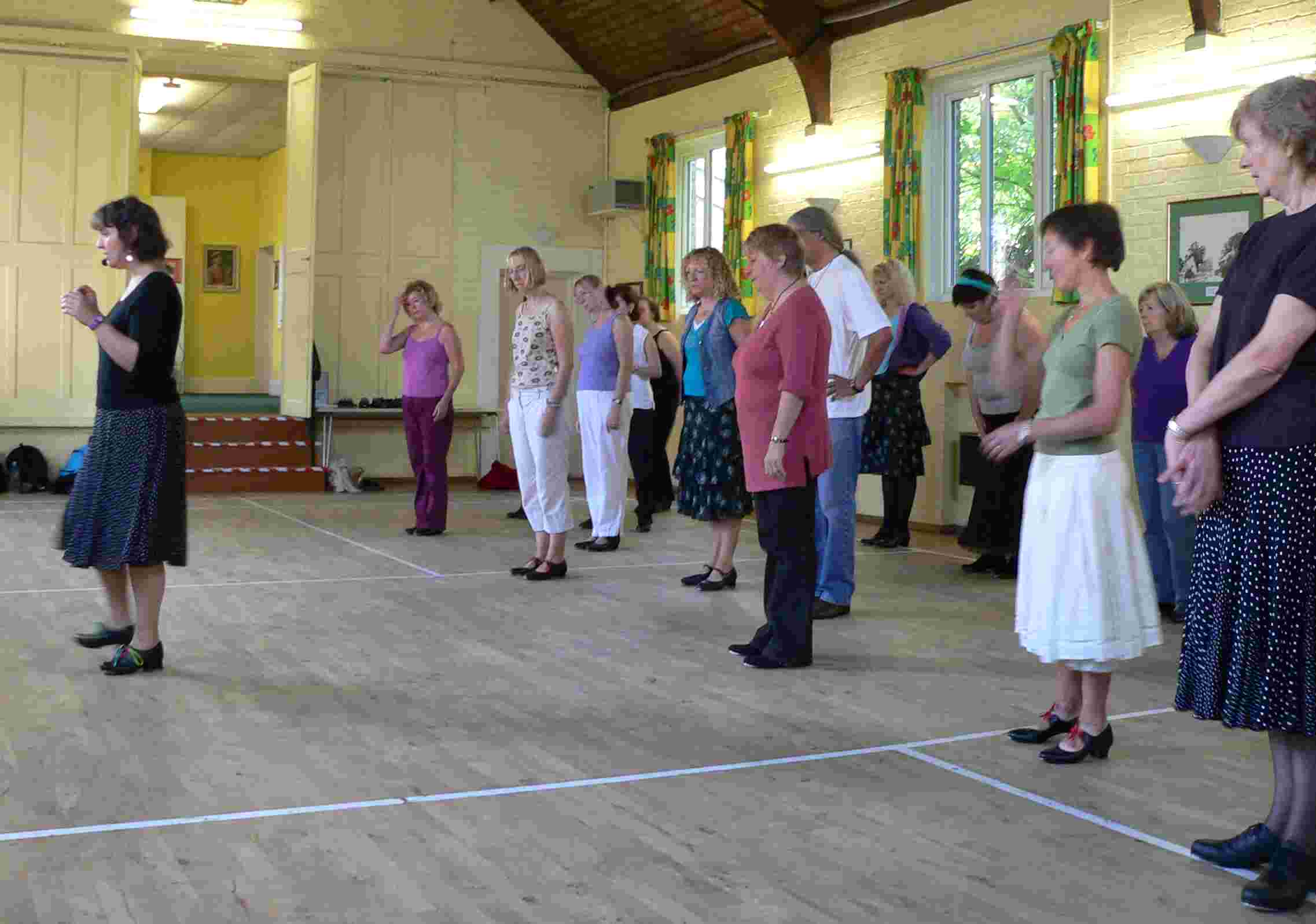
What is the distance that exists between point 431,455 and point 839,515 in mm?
3534

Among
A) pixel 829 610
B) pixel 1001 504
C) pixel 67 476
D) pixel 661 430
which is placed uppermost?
pixel 661 430

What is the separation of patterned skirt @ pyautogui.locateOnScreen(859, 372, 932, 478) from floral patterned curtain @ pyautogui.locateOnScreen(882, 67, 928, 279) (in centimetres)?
152

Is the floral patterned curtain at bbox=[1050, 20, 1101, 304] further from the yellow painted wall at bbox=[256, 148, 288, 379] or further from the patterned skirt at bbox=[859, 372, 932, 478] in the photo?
the yellow painted wall at bbox=[256, 148, 288, 379]

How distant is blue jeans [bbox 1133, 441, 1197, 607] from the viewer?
19.5ft

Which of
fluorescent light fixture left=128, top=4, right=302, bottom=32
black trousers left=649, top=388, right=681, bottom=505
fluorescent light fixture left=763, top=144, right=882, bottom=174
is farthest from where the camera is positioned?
fluorescent light fixture left=128, top=4, right=302, bottom=32

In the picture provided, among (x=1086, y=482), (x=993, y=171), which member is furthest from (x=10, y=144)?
(x=1086, y=482)

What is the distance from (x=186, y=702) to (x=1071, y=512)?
2467 mm

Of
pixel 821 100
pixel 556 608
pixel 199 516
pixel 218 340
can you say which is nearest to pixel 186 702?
pixel 556 608

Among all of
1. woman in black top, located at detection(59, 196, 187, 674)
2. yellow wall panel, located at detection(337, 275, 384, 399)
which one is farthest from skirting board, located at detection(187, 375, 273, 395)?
woman in black top, located at detection(59, 196, 187, 674)

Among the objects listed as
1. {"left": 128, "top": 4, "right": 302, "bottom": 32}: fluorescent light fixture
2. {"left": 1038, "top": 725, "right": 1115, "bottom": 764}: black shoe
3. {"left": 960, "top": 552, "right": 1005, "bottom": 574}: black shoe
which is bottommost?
{"left": 1038, "top": 725, "right": 1115, "bottom": 764}: black shoe

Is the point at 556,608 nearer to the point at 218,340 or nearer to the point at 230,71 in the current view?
the point at 230,71

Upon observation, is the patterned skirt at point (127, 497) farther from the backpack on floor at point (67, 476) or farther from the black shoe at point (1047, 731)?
the backpack on floor at point (67, 476)

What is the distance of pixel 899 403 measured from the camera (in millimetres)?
8219

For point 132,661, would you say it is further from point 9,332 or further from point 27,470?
point 9,332
